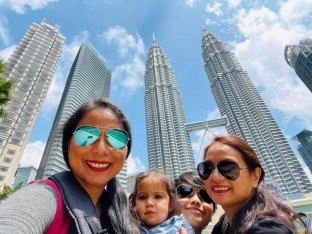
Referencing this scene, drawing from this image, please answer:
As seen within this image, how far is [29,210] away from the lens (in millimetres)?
1266

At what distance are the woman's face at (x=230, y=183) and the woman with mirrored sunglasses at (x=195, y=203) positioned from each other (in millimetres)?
687

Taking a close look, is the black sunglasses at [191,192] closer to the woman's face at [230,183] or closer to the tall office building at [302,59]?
the woman's face at [230,183]

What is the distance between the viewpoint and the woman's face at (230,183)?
2.40 meters

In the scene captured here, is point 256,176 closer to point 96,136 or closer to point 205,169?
point 205,169

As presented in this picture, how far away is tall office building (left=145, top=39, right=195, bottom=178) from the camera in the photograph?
11350 centimetres

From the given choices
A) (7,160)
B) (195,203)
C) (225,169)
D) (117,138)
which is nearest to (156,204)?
(195,203)

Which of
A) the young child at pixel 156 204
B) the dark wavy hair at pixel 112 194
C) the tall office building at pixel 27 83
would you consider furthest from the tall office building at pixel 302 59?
the dark wavy hair at pixel 112 194

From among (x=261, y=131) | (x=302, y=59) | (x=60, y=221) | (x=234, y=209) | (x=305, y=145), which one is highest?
(x=302, y=59)

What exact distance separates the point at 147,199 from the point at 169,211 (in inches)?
13.9

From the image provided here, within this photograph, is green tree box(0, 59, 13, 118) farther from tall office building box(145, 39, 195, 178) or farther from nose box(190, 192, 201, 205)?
tall office building box(145, 39, 195, 178)

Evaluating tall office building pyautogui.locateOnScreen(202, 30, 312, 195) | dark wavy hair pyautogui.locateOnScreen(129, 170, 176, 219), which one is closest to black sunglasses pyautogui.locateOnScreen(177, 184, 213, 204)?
dark wavy hair pyautogui.locateOnScreen(129, 170, 176, 219)

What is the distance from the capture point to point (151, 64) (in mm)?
145250

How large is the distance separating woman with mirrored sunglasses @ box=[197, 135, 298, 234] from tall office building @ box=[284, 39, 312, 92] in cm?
11941

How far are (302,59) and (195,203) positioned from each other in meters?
123
